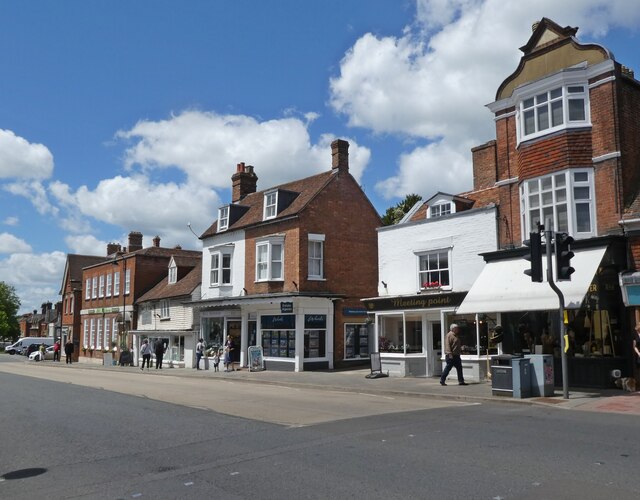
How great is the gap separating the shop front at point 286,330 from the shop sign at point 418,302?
16.1 feet

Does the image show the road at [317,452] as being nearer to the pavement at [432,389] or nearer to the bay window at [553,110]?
the pavement at [432,389]

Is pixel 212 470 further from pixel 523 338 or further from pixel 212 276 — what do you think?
pixel 212 276

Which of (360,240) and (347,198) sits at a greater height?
(347,198)

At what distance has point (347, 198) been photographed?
31.5m

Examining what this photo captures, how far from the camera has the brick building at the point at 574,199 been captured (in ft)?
54.5

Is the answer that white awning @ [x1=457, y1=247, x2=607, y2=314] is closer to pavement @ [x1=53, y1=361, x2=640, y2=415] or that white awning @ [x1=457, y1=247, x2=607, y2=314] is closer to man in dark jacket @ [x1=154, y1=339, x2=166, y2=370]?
pavement @ [x1=53, y1=361, x2=640, y2=415]

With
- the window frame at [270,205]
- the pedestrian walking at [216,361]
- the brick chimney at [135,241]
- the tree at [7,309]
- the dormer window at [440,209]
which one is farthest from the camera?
the tree at [7,309]

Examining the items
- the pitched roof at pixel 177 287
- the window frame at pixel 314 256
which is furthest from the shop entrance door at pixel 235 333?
the window frame at pixel 314 256

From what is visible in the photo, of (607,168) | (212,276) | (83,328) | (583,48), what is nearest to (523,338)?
(607,168)

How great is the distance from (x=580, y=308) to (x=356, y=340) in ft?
50.2

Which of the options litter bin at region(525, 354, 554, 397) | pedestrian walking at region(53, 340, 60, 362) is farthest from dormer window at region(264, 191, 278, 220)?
pedestrian walking at region(53, 340, 60, 362)

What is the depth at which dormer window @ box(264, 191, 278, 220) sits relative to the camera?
1223 inches

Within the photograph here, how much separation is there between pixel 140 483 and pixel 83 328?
48.5 meters

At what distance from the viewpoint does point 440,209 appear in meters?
23.3
